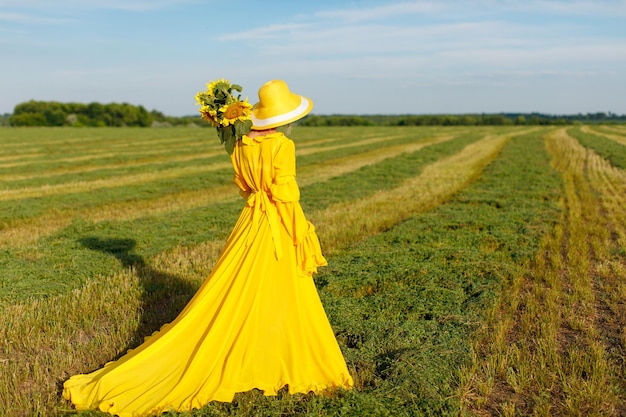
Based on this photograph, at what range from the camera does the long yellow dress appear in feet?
14.4

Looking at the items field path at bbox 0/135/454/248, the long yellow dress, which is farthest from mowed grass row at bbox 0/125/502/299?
the long yellow dress

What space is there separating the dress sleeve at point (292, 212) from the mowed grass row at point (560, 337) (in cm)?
172

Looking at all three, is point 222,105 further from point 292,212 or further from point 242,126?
point 292,212

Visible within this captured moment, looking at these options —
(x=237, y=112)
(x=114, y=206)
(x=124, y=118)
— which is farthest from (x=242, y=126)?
(x=124, y=118)

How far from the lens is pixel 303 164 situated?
25.4 metres

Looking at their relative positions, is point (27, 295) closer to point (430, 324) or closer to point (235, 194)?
point (430, 324)

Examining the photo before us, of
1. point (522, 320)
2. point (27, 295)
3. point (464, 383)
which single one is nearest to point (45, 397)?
point (27, 295)

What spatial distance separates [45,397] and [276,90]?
314 cm

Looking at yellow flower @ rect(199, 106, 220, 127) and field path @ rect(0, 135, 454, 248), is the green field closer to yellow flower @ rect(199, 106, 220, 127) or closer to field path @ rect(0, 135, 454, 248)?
field path @ rect(0, 135, 454, 248)

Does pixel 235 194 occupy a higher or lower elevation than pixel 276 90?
lower

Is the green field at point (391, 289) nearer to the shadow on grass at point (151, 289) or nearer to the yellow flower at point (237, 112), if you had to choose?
the shadow on grass at point (151, 289)

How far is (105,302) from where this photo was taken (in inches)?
267

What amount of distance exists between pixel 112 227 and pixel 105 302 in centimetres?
463

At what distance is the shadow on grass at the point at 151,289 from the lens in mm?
6258
